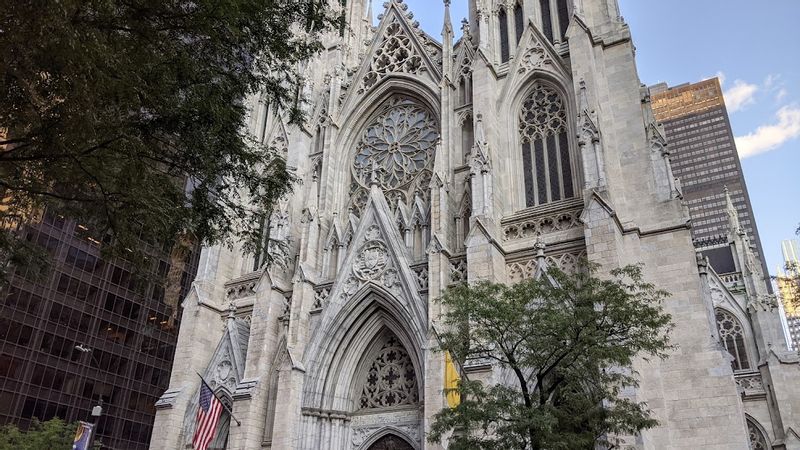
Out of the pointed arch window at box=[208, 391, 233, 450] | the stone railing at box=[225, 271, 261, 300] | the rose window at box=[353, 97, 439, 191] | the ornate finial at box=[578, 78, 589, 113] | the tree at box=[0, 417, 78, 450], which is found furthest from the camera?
the rose window at box=[353, 97, 439, 191]

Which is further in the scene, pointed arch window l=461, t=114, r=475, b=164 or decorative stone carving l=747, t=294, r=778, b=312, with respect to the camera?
decorative stone carving l=747, t=294, r=778, b=312

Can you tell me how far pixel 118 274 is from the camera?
40.2 meters

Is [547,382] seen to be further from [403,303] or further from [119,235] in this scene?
[119,235]

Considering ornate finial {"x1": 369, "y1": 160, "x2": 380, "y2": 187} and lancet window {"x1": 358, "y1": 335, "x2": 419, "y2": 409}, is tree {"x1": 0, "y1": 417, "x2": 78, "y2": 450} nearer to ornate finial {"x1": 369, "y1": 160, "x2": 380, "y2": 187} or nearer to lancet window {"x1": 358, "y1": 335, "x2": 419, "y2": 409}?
lancet window {"x1": 358, "y1": 335, "x2": 419, "y2": 409}

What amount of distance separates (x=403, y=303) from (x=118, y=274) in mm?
26053

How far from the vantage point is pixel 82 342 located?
36.7 meters

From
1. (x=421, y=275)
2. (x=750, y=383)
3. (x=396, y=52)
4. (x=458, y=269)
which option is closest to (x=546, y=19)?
(x=396, y=52)

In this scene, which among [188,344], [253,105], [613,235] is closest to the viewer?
[613,235]

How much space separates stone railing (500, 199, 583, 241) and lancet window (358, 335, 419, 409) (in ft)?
18.3

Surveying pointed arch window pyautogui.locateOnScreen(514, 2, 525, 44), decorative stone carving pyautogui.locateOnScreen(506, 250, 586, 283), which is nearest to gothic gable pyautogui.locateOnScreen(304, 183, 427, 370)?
decorative stone carving pyautogui.locateOnScreen(506, 250, 586, 283)

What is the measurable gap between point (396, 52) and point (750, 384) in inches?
925

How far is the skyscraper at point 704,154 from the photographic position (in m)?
81.5

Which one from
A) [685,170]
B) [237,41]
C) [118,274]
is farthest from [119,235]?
[685,170]

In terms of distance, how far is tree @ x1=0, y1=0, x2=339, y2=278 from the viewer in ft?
26.2
